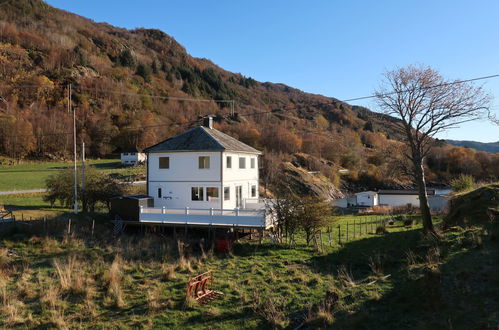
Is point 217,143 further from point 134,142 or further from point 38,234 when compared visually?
point 134,142

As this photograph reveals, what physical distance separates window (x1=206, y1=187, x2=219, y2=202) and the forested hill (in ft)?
36.1

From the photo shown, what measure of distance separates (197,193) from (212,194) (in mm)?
1117

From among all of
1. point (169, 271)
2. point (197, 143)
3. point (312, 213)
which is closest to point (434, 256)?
point (312, 213)

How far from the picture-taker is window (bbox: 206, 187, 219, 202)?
24266 millimetres

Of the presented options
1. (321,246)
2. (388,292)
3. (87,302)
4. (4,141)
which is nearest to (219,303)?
(87,302)

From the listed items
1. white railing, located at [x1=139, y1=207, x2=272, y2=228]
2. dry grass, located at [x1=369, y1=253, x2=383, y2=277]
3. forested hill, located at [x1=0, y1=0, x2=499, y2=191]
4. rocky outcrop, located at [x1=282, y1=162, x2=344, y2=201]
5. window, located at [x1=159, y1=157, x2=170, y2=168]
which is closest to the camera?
dry grass, located at [x1=369, y1=253, x2=383, y2=277]

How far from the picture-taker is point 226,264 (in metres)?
17.3

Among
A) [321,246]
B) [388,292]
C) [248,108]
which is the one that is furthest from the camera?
[248,108]

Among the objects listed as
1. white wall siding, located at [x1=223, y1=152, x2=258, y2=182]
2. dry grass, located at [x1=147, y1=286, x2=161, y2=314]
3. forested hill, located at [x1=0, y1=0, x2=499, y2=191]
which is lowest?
dry grass, located at [x1=147, y1=286, x2=161, y2=314]

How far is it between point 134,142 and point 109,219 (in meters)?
68.8

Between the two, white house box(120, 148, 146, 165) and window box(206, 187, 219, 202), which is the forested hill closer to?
white house box(120, 148, 146, 165)

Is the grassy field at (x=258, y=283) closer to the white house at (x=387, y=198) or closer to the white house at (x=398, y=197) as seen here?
the white house at (x=387, y=198)

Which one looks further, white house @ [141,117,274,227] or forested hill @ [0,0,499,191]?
forested hill @ [0,0,499,191]

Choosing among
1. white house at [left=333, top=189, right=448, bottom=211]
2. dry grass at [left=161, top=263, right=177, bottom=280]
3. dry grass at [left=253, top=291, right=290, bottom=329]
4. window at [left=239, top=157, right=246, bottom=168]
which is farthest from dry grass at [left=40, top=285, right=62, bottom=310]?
white house at [left=333, top=189, right=448, bottom=211]
